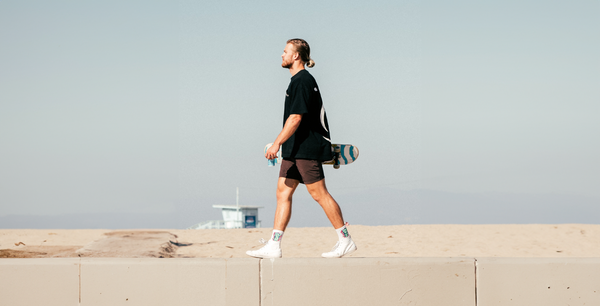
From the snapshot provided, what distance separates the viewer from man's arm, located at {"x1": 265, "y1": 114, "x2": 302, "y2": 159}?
4.72m

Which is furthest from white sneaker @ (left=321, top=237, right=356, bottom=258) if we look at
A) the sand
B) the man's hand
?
the sand

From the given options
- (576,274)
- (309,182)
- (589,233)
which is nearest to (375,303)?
(309,182)

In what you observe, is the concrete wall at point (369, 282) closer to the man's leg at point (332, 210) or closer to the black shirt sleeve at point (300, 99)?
the man's leg at point (332, 210)

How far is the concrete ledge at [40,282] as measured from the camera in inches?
183

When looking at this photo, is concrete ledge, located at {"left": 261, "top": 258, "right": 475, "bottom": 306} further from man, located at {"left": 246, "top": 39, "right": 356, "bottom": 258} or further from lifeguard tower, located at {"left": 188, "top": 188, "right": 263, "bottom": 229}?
lifeguard tower, located at {"left": 188, "top": 188, "right": 263, "bottom": 229}

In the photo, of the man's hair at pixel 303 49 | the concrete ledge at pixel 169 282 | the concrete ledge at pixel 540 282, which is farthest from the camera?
the man's hair at pixel 303 49

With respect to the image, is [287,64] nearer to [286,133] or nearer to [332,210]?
[286,133]

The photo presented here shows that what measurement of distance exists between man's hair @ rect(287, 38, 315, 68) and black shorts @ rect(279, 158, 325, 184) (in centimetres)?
95

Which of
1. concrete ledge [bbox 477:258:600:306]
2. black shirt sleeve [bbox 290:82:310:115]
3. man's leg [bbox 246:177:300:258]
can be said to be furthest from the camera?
man's leg [bbox 246:177:300:258]

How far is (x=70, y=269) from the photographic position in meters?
4.65

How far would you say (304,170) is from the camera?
482 cm

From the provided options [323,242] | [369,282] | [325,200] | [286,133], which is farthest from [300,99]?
[323,242]

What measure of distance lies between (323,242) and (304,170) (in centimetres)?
930

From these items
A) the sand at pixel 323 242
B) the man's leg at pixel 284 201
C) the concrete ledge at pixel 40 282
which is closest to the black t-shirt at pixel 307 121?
the man's leg at pixel 284 201
